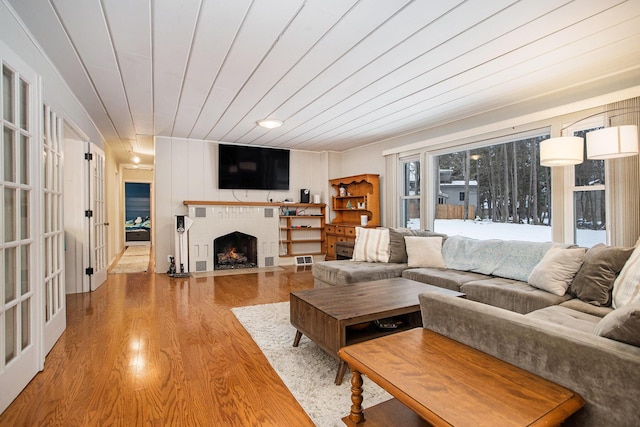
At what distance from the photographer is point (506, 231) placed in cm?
418

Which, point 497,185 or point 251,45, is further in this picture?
point 497,185

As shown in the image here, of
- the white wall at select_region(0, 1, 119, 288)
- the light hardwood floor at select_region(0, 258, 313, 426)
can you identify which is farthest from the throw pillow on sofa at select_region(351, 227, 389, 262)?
the white wall at select_region(0, 1, 119, 288)

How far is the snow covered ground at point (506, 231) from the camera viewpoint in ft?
10.8

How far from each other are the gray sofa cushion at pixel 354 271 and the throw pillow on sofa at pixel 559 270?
1469mm

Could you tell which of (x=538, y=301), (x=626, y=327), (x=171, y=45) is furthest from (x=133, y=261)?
(x=626, y=327)

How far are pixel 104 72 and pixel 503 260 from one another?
13.8ft

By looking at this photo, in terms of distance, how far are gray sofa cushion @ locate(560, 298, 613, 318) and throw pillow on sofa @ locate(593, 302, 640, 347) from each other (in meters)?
1.40

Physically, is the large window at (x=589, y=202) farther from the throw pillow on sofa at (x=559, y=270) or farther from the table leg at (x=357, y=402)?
the table leg at (x=357, y=402)

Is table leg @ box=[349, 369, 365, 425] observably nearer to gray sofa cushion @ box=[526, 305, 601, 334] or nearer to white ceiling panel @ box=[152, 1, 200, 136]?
gray sofa cushion @ box=[526, 305, 601, 334]

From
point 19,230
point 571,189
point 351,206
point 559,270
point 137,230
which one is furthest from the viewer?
point 137,230

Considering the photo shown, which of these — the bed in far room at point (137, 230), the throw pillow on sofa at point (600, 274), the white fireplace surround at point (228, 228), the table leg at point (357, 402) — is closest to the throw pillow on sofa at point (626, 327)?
the table leg at point (357, 402)

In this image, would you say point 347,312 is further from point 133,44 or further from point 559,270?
point 133,44

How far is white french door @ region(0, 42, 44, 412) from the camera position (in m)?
1.88

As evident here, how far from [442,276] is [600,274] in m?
1.28
